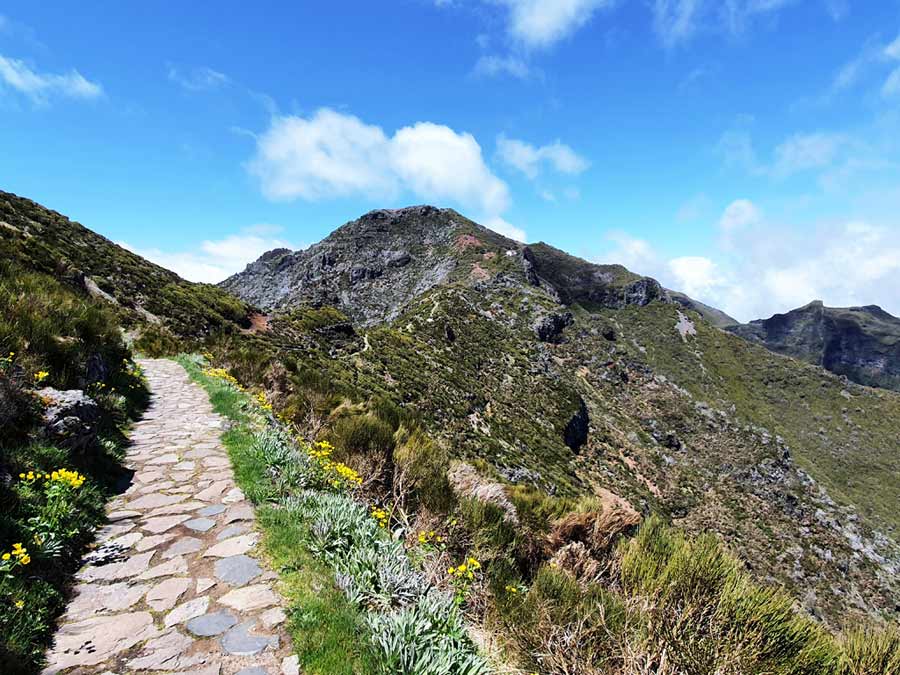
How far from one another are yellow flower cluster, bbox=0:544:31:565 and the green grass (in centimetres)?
141

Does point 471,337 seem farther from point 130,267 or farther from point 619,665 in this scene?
point 619,665

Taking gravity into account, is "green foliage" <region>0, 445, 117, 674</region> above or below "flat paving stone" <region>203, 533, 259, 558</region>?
above

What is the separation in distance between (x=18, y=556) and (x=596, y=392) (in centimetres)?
9474

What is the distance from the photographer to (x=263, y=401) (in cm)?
855

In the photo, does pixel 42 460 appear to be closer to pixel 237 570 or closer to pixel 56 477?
pixel 56 477

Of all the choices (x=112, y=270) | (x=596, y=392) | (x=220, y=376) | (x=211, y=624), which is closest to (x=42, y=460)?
(x=211, y=624)

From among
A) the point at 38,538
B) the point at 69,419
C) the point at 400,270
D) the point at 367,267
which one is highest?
the point at 400,270

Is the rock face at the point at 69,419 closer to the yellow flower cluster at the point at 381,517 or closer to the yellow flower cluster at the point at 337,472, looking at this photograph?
the yellow flower cluster at the point at 337,472

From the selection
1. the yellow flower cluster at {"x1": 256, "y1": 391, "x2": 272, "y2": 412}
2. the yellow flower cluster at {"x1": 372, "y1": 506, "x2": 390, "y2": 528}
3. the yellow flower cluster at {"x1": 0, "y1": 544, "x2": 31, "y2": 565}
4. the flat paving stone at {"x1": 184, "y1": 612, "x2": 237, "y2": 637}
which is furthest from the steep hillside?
the flat paving stone at {"x1": 184, "y1": 612, "x2": 237, "y2": 637}

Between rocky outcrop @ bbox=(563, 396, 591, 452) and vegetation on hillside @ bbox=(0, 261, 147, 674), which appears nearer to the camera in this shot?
vegetation on hillside @ bbox=(0, 261, 147, 674)

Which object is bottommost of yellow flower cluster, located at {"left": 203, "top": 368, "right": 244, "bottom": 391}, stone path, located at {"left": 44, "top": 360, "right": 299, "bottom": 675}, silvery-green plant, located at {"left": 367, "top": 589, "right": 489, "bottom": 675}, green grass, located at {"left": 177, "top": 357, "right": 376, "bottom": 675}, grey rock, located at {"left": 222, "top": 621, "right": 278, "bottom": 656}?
stone path, located at {"left": 44, "top": 360, "right": 299, "bottom": 675}

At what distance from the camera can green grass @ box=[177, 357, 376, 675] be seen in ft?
7.18

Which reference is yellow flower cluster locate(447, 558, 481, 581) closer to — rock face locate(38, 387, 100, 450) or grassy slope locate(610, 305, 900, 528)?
rock face locate(38, 387, 100, 450)

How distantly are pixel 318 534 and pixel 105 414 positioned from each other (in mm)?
4126
